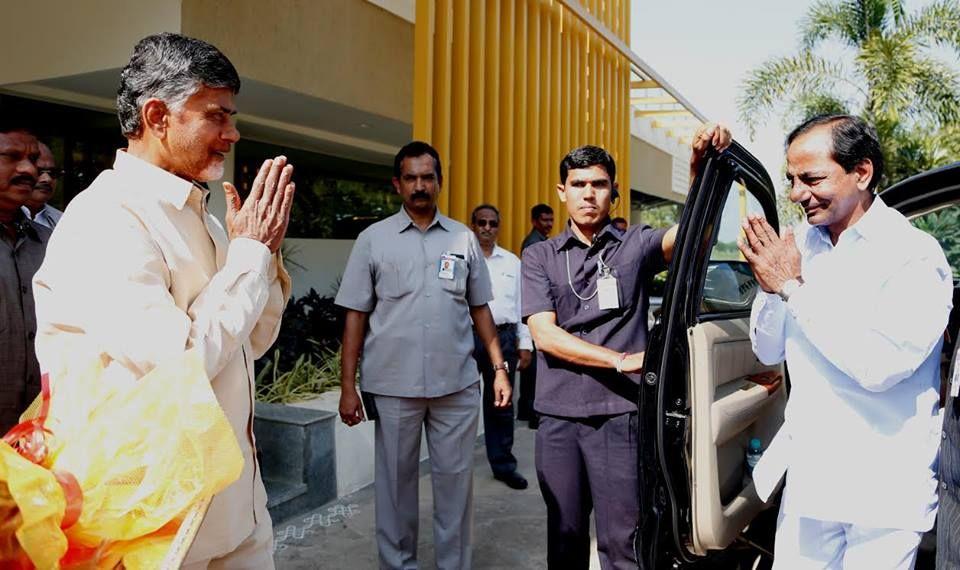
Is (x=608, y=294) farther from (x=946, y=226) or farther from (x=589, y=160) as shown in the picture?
(x=946, y=226)

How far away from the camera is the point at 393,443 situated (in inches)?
125

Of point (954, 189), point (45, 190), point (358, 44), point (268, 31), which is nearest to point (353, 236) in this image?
point (358, 44)

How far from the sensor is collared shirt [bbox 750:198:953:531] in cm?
185

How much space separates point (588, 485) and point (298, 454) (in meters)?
1.85

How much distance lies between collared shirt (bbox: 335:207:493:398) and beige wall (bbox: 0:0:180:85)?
2.13 metres

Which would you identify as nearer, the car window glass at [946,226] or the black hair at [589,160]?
the black hair at [589,160]

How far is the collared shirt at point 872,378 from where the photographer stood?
6.08ft

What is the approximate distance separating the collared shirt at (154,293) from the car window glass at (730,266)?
1.46 m

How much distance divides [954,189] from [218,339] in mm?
2495

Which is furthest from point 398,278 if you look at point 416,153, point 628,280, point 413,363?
point 628,280

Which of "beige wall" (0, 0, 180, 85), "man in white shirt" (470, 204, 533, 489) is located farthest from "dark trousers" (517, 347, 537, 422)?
"beige wall" (0, 0, 180, 85)

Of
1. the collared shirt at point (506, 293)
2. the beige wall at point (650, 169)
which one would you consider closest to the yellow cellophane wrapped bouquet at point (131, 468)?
the collared shirt at point (506, 293)

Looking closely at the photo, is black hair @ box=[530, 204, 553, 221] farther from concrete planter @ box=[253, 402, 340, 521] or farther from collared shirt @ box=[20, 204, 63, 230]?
collared shirt @ box=[20, 204, 63, 230]

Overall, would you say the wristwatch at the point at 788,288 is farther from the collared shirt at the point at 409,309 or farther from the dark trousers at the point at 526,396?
the dark trousers at the point at 526,396
